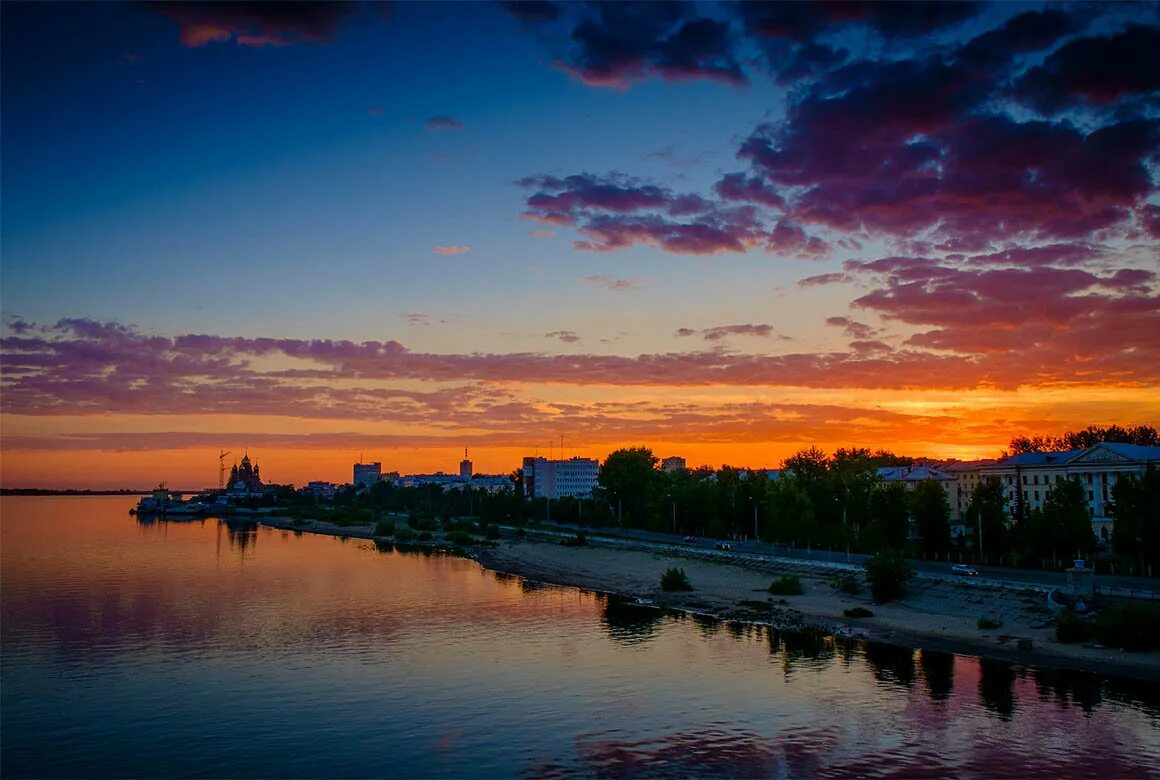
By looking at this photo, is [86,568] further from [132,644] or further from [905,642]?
[905,642]

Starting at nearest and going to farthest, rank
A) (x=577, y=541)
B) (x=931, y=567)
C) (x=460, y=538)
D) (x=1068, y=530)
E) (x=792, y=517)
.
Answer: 1. (x=1068, y=530)
2. (x=931, y=567)
3. (x=792, y=517)
4. (x=577, y=541)
5. (x=460, y=538)

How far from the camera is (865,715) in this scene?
1714 inches

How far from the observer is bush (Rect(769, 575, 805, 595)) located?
80625 mm

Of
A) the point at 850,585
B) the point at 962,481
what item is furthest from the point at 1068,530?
the point at 962,481

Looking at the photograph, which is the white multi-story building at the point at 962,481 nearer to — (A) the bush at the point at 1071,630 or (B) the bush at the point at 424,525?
(B) the bush at the point at 424,525

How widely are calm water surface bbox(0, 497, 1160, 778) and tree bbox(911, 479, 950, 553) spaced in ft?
131

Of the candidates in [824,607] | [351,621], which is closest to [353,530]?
[351,621]

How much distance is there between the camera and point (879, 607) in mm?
71625

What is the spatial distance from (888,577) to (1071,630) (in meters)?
17.9

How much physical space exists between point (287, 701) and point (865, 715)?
102 feet

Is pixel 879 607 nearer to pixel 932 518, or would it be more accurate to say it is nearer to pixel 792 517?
pixel 932 518

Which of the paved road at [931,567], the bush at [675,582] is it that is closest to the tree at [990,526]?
the paved road at [931,567]

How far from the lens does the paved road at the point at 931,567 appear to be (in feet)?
226

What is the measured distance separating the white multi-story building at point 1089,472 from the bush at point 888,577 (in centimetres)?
4391
